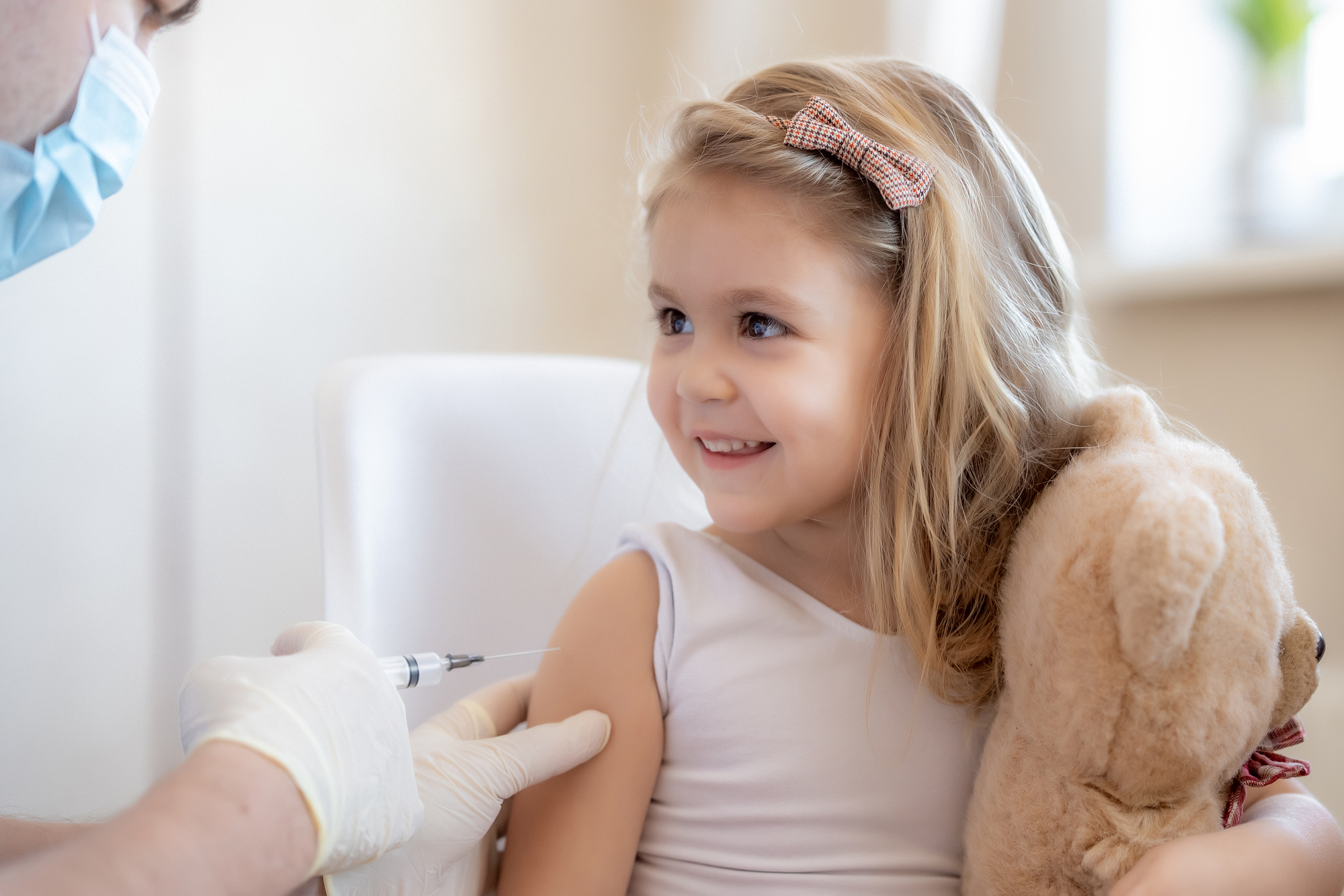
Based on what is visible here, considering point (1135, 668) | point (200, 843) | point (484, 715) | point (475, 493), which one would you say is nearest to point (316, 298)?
point (475, 493)

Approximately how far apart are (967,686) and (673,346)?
0.39 m

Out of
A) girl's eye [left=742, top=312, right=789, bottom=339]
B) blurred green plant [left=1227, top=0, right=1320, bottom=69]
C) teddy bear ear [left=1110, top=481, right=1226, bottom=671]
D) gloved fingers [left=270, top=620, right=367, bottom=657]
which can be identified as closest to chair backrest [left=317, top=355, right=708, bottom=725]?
gloved fingers [left=270, top=620, right=367, bottom=657]

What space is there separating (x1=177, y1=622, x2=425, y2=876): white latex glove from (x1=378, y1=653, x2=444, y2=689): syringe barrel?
0.11 meters

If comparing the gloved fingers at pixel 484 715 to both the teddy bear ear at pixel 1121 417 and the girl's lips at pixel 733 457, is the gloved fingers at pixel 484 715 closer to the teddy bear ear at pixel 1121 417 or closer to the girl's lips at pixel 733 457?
the girl's lips at pixel 733 457

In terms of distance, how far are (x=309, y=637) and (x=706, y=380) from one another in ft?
1.21

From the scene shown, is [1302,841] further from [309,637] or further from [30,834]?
[30,834]

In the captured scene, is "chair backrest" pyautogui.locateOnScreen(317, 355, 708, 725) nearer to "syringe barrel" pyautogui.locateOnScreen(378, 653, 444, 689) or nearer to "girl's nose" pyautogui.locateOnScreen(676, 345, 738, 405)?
"syringe barrel" pyautogui.locateOnScreen(378, 653, 444, 689)

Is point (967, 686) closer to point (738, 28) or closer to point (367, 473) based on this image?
point (367, 473)

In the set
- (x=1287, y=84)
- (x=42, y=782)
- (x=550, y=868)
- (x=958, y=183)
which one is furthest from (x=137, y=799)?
(x=1287, y=84)

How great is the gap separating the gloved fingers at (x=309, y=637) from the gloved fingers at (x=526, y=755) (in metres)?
0.13

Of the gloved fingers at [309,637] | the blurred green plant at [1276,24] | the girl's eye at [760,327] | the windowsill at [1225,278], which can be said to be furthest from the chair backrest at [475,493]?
the blurred green plant at [1276,24]

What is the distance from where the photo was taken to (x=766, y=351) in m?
0.80

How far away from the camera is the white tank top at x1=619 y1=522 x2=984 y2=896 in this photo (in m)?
0.83

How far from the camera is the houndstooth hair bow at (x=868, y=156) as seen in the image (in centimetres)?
80
